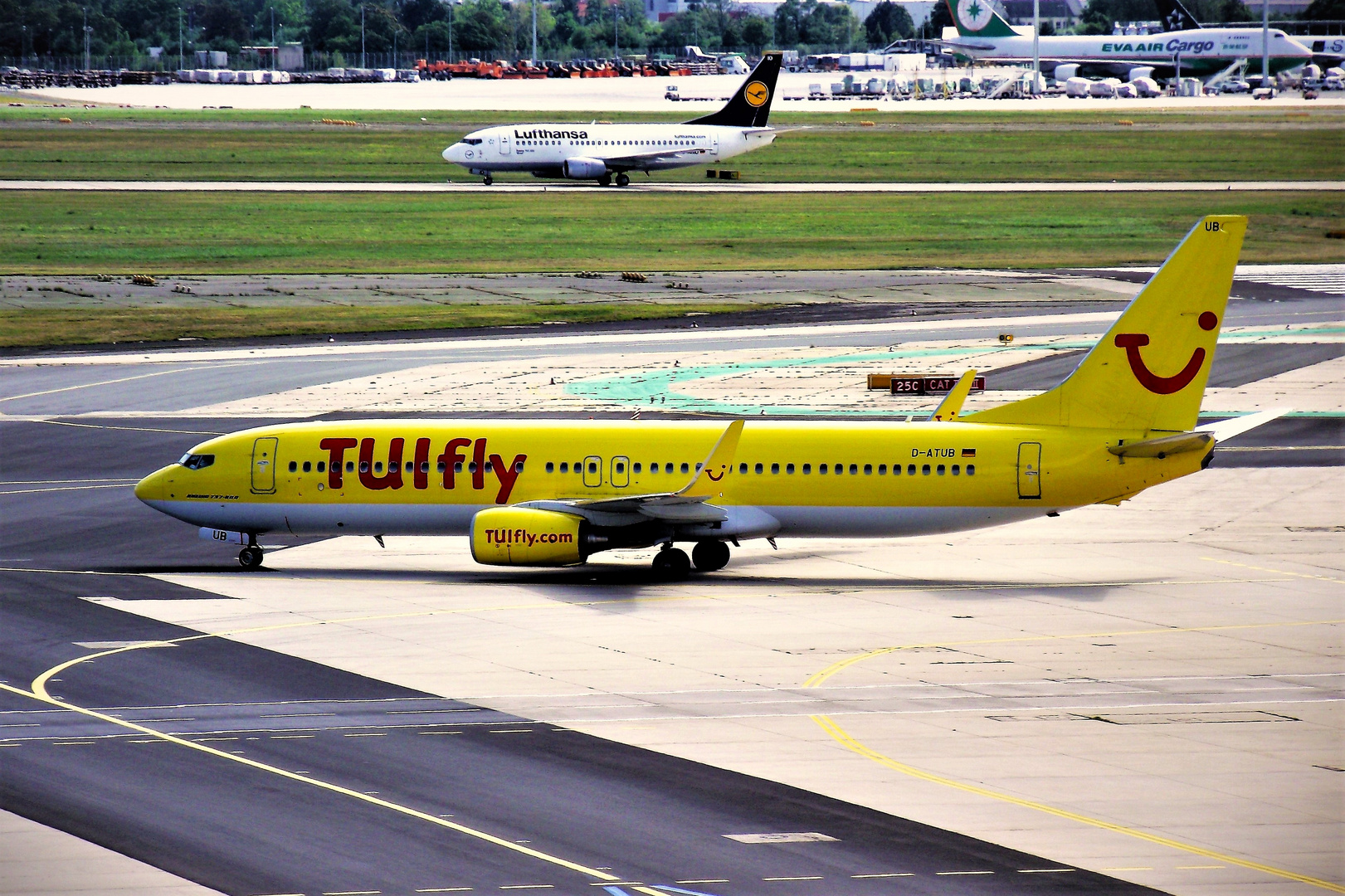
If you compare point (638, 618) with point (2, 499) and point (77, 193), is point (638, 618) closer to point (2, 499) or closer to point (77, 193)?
point (2, 499)

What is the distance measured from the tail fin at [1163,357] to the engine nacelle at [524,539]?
14211mm

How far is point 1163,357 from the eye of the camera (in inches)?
1777

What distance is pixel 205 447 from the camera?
4919 centimetres

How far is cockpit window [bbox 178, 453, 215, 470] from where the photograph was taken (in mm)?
48844

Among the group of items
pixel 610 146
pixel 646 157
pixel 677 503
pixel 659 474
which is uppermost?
pixel 610 146

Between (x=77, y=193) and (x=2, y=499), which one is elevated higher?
(x=77, y=193)

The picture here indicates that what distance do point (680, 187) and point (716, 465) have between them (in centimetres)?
11774

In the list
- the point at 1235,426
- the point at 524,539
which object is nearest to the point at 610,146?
the point at 1235,426

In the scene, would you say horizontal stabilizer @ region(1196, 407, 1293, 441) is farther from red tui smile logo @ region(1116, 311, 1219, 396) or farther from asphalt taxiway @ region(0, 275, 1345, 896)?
asphalt taxiway @ region(0, 275, 1345, 896)

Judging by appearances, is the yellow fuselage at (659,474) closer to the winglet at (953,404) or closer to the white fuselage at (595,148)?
the winglet at (953,404)

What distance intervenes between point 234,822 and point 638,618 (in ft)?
52.3

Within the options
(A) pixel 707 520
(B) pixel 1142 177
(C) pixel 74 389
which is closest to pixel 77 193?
(C) pixel 74 389

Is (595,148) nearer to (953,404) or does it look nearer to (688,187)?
(688,187)

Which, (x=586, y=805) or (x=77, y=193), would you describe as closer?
(x=586, y=805)
